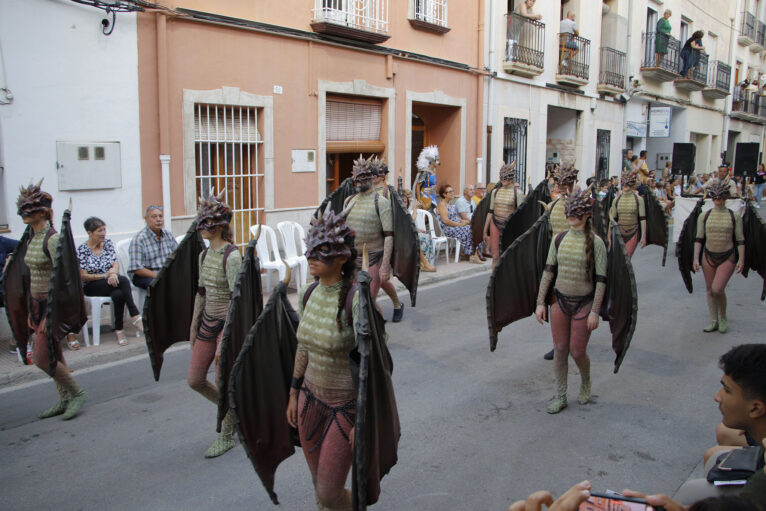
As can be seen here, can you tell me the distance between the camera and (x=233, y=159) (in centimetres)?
1082

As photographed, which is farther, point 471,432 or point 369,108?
point 369,108

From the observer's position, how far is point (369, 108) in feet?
44.6

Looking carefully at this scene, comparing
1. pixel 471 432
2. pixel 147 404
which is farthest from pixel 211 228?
pixel 471 432

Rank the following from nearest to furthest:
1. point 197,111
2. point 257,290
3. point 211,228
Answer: point 257,290 < point 211,228 < point 197,111

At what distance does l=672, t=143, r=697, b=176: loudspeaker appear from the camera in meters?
23.4

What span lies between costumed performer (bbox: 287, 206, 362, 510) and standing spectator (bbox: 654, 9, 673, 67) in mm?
24697

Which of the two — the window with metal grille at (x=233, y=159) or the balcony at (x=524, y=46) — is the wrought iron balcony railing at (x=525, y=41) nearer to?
the balcony at (x=524, y=46)

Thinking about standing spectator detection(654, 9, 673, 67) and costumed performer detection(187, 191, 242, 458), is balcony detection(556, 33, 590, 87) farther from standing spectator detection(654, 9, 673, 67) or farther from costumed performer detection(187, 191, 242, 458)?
costumed performer detection(187, 191, 242, 458)

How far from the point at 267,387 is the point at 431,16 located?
1303cm

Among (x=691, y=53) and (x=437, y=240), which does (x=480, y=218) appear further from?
(x=691, y=53)

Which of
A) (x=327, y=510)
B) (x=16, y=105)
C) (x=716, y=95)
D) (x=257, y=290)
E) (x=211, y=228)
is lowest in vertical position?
(x=327, y=510)

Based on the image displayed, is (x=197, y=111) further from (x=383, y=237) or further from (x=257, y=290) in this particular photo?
(x=257, y=290)

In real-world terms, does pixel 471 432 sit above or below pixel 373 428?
below

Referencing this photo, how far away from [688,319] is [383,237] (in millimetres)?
4626
